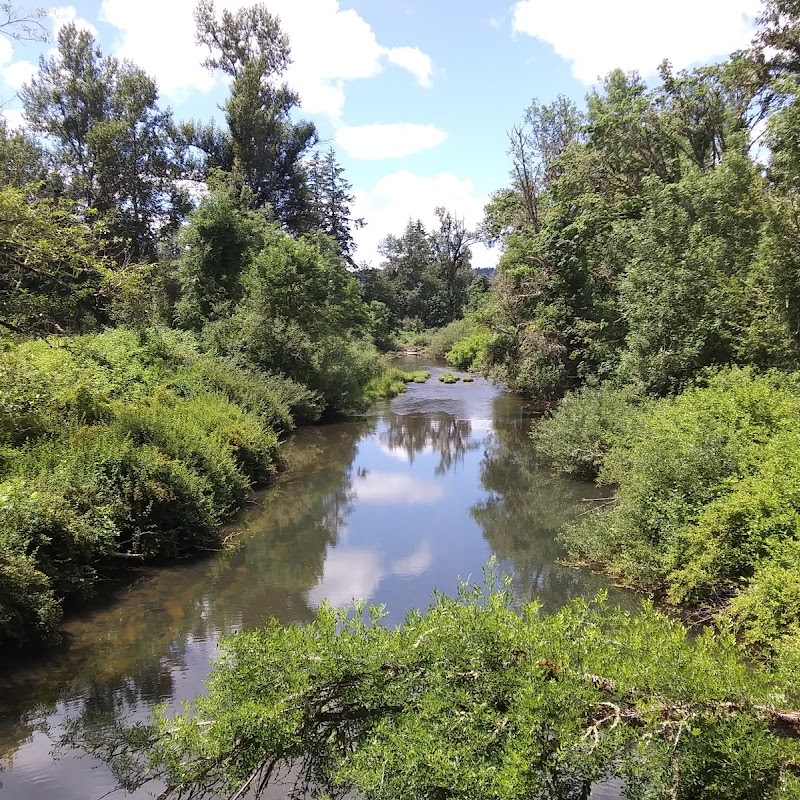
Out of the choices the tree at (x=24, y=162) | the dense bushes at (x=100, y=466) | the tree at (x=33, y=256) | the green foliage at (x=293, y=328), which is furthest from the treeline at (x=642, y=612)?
the tree at (x=24, y=162)

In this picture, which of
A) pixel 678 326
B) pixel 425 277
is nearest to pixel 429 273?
pixel 425 277

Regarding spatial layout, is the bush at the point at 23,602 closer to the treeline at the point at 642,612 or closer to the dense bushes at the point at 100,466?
the dense bushes at the point at 100,466

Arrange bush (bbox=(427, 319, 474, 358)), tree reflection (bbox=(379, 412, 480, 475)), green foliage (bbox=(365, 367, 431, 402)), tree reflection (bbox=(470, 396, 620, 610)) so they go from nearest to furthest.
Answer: tree reflection (bbox=(470, 396, 620, 610))
tree reflection (bbox=(379, 412, 480, 475))
green foliage (bbox=(365, 367, 431, 402))
bush (bbox=(427, 319, 474, 358))

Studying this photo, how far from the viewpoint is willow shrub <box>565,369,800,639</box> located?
702 cm

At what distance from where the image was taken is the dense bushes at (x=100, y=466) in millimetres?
7770

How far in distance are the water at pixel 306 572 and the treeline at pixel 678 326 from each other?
1.42m

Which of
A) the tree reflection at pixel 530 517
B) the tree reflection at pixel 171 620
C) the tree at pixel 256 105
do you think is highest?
the tree at pixel 256 105

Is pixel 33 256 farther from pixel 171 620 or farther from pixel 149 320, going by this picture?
pixel 149 320

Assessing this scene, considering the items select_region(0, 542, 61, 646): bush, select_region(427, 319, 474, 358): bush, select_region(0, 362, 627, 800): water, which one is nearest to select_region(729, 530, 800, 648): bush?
select_region(0, 362, 627, 800): water

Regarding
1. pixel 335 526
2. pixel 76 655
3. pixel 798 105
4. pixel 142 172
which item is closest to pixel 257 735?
pixel 76 655

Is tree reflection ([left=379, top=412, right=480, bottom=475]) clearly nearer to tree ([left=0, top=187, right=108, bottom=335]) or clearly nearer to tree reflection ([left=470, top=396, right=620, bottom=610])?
tree reflection ([left=470, top=396, right=620, bottom=610])

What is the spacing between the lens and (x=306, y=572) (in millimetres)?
10594

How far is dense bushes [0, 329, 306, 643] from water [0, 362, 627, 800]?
609 millimetres

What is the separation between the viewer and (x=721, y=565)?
7340 mm
